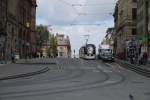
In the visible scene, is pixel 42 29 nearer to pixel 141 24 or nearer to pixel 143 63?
pixel 141 24

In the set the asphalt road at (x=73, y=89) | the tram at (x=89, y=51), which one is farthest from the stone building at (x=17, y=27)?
the asphalt road at (x=73, y=89)

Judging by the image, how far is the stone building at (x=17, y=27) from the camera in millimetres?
89113

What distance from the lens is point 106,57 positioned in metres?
89.2

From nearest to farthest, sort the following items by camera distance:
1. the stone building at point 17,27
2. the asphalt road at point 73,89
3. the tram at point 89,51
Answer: the asphalt road at point 73,89 → the stone building at point 17,27 → the tram at point 89,51

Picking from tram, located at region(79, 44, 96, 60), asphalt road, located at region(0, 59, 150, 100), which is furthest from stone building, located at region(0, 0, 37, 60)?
asphalt road, located at region(0, 59, 150, 100)

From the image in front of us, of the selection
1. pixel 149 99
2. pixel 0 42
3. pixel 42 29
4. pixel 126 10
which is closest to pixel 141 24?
pixel 126 10

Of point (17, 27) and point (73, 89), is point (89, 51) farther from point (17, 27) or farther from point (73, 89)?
point (73, 89)

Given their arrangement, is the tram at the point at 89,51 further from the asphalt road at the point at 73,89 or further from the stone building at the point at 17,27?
the asphalt road at the point at 73,89

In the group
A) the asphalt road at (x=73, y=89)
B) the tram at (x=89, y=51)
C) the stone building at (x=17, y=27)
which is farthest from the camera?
the tram at (x=89, y=51)

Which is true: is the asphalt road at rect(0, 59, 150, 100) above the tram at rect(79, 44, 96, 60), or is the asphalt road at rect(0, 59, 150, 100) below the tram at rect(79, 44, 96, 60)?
below

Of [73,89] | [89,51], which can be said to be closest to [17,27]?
[89,51]

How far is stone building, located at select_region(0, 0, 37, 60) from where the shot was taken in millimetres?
89113

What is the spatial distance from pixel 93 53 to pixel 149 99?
286 feet

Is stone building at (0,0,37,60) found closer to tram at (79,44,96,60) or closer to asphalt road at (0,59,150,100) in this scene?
tram at (79,44,96,60)
